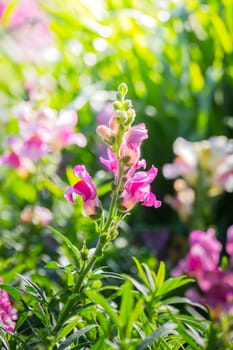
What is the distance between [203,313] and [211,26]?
4.75 feet

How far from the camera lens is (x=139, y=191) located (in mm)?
987

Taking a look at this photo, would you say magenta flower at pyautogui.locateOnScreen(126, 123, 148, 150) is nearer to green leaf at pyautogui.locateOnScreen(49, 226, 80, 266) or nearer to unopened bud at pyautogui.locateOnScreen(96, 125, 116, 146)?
unopened bud at pyautogui.locateOnScreen(96, 125, 116, 146)

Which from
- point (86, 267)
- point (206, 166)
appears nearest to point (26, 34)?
point (206, 166)

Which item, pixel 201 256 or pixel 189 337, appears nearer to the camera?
pixel 189 337

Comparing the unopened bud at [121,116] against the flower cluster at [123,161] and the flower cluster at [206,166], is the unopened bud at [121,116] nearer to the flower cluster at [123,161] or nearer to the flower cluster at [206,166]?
the flower cluster at [123,161]

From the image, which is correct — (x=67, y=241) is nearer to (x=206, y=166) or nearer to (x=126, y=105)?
(x=126, y=105)

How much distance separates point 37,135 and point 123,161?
90cm

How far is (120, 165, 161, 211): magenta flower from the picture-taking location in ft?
3.24

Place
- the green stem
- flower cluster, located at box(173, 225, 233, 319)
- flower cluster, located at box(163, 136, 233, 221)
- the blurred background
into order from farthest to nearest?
the blurred background, flower cluster, located at box(163, 136, 233, 221), flower cluster, located at box(173, 225, 233, 319), the green stem

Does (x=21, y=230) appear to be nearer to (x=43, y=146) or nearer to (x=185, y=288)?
(x=43, y=146)

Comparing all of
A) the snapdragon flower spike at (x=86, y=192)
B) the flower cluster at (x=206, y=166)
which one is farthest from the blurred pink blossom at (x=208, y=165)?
the snapdragon flower spike at (x=86, y=192)

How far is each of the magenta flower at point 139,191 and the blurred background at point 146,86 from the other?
103cm

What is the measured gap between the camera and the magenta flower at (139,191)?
0.99 metres

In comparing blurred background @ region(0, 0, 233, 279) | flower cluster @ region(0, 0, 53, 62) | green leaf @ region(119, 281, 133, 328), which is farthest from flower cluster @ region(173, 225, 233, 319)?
flower cluster @ region(0, 0, 53, 62)
